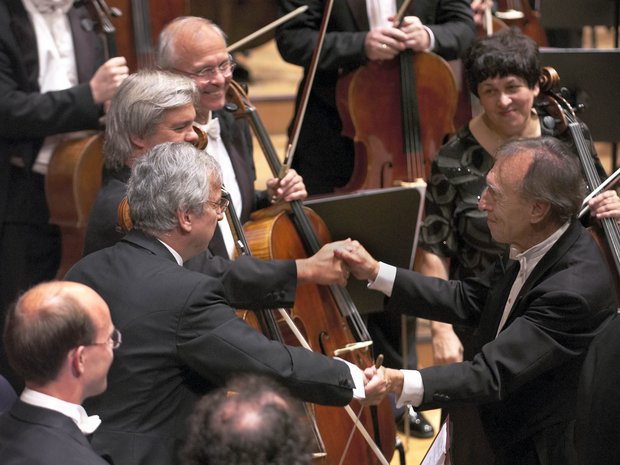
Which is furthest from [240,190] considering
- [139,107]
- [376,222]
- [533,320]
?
[533,320]

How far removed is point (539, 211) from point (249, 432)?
4.34 ft

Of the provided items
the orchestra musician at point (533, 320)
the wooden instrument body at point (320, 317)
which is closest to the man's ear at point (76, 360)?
the orchestra musician at point (533, 320)

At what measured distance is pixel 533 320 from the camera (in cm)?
272

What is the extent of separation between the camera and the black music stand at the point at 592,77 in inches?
163

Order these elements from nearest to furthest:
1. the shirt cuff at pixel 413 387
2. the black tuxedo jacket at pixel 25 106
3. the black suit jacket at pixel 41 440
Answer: the black suit jacket at pixel 41 440, the shirt cuff at pixel 413 387, the black tuxedo jacket at pixel 25 106

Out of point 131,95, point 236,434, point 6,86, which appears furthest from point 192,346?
point 6,86

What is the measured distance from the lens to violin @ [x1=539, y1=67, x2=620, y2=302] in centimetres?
313

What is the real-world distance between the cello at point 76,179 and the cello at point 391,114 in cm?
89

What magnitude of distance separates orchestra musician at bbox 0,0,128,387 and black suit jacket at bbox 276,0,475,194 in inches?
29.7

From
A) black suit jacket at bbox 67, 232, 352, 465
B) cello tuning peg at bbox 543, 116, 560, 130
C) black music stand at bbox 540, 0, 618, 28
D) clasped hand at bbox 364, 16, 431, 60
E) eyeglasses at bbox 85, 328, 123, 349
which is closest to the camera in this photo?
eyeglasses at bbox 85, 328, 123, 349

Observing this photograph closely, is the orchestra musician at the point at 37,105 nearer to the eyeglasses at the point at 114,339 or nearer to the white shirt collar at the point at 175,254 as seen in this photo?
the white shirt collar at the point at 175,254

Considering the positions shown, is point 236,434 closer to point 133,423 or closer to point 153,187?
point 133,423

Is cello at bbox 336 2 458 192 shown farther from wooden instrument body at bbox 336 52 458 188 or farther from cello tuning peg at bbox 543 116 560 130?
cello tuning peg at bbox 543 116 560 130

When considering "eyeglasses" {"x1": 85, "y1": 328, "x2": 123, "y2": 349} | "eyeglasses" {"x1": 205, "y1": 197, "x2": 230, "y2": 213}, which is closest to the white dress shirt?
"eyeglasses" {"x1": 205, "y1": 197, "x2": 230, "y2": 213}
